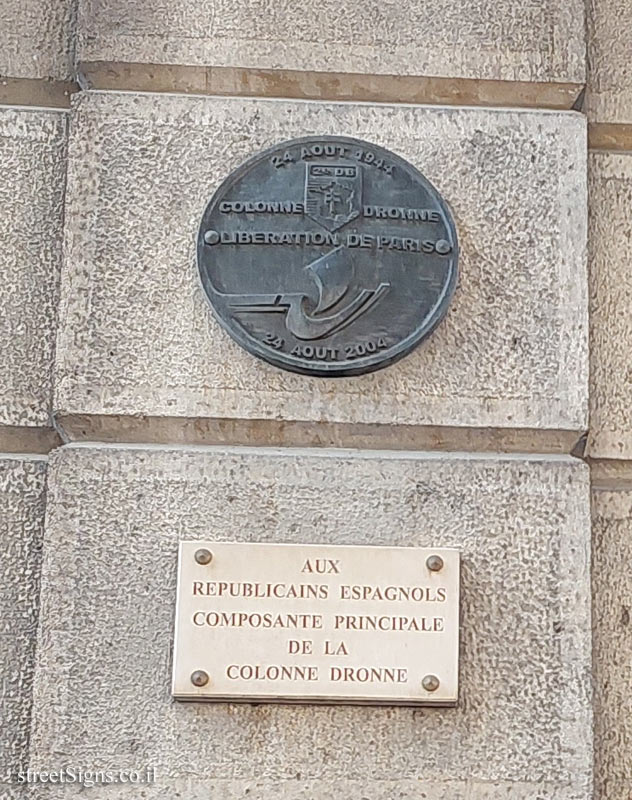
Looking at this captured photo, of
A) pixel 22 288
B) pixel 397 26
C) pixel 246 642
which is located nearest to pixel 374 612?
pixel 246 642

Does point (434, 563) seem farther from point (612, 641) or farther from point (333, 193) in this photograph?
point (333, 193)

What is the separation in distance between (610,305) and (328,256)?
588mm

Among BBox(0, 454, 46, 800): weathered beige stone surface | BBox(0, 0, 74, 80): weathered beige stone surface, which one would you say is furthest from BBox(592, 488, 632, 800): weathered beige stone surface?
BBox(0, 0, 74, 80): weathered beige stone surface

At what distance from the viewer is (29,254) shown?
7.59 feet

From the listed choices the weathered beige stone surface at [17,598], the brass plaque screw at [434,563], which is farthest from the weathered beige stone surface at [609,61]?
the weathered beige stone surface at [17,598]

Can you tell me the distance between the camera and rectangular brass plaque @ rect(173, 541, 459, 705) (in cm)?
208

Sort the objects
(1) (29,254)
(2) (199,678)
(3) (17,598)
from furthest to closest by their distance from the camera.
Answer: (1) (29,254) → (3) (17,598) → (2) (199,678)

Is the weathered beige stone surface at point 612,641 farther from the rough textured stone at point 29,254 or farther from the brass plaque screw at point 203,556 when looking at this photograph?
the rough textured stone at point 29,254

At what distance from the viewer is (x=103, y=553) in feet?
7.04

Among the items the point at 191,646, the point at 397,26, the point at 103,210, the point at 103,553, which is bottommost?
the point at 191,646

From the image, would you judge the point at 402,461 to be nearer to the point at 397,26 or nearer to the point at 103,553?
the point at 103,553

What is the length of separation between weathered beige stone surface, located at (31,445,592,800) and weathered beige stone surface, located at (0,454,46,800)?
6 cm

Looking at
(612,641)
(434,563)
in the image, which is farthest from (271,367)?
(612,641)

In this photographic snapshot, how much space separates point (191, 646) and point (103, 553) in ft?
0.79
